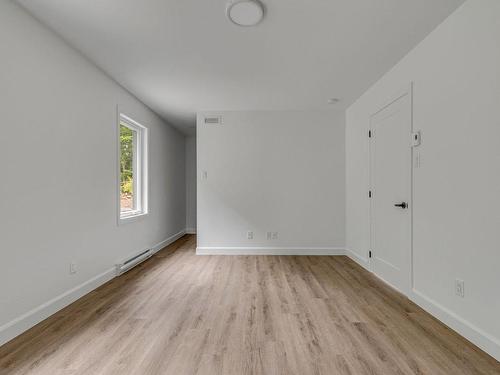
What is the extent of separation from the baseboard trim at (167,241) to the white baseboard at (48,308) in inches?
54.2

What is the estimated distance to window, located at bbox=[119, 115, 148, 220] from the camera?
404cm

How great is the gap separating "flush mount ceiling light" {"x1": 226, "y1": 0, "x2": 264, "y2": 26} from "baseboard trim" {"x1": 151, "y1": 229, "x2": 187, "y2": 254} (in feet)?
12.5

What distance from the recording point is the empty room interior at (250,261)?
178 cm

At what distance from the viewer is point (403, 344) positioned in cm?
187

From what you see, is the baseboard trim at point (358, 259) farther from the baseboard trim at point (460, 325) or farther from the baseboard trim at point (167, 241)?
the baseboard trim at point (167, 241)

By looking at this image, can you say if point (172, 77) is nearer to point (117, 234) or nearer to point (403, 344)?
point (117, 234)

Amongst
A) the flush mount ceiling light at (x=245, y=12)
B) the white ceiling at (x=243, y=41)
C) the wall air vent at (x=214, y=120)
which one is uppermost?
the white ceiling at (x=243, y=41)

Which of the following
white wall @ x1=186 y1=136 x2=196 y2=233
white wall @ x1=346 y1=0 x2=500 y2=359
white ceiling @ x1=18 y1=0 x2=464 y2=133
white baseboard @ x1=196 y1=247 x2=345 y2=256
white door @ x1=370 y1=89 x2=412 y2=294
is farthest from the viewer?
white wall @ x1=186 y1=136 x2=196 y2=233

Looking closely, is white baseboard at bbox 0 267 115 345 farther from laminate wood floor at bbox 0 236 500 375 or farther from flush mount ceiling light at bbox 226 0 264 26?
flush mount ceiling light at bbox 226 0 264 26

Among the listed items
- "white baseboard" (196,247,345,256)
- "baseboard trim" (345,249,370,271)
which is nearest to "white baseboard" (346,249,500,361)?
"baseboard trim" (345,249,370,271)

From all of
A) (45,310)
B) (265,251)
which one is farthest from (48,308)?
(265,251)

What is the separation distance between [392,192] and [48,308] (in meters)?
3.62

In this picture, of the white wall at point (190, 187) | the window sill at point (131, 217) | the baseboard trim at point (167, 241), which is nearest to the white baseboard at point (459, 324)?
the window sill at point (131, 217)

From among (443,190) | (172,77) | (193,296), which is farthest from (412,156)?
(172,77)
